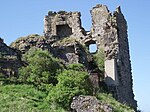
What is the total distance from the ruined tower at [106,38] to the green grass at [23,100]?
781 centimetres

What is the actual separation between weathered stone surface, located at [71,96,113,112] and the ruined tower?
964cm

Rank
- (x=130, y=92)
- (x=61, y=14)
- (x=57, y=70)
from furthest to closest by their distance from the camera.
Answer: (x=61, y=14)
(x=130, y=92)
(x=57, y=70)

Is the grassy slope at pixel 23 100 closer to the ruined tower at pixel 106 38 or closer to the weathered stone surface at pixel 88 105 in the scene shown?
the weathered stone surface at pixel 88 105

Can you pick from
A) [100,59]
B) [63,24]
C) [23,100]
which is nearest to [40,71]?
[23,100]

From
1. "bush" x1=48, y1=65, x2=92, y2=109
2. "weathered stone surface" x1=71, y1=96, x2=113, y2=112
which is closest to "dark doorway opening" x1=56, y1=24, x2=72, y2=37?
"bush" x1=48, y1=65, x2=92, y2=109

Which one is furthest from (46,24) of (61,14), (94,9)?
(94,9)

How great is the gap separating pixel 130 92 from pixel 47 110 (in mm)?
14114

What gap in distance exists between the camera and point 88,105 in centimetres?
1548

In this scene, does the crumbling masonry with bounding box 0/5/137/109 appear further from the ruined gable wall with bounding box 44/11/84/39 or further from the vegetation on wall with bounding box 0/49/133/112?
the vegetation on wall with bounding box 0/49/133/112

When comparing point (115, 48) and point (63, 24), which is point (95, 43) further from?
point (115, 48)

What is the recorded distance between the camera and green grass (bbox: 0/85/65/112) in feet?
50.3

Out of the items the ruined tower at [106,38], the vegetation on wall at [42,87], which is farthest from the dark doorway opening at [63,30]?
the vegetation on wall at [42,87]

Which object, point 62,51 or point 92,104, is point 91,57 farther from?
point 92,104

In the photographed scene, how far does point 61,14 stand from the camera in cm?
3098
